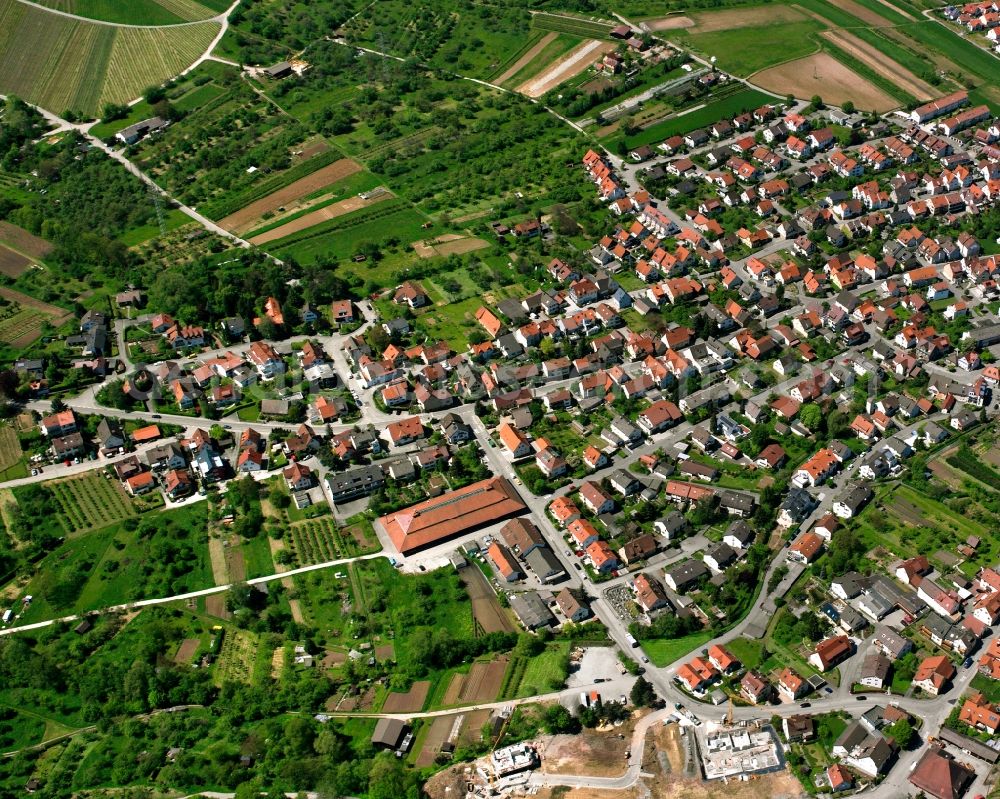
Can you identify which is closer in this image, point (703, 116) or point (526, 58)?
point (703, 116)

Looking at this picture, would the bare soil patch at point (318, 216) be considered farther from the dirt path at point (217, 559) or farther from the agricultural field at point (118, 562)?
the dirt path at point (217, 559)

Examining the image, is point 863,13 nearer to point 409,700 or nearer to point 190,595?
point 409,700

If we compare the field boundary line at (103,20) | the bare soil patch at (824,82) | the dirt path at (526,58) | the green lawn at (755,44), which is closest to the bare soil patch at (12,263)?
the field boundary line at (103,20)

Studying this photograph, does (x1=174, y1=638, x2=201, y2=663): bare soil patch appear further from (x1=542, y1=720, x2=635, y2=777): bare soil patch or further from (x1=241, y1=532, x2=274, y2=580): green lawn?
(x1=542, y1=720, x2=635, y2=777): bare soil patch

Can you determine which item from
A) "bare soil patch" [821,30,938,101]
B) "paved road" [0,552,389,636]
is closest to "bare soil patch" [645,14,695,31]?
"bare soil patch" [821,30,938,101]

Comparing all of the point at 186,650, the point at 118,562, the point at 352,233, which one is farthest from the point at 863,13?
the point at 186,650

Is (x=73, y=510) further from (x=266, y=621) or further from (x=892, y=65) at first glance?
(x=892, y=65)
